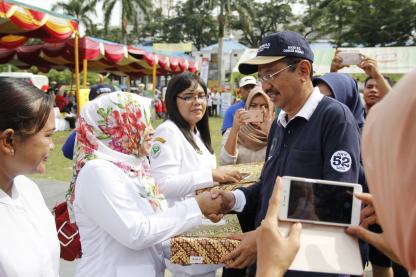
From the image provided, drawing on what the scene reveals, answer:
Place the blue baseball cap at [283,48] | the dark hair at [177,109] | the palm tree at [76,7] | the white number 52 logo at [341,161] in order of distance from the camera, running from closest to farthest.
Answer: the white number 52 logo at [341,161]
the blue baseball cap at [283,48]
the dark hair at [177,109]
the palm tree at [76,7]

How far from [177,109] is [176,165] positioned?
50cm

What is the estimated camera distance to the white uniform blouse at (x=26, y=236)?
156cm

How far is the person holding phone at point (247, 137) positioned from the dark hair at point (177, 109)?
24 cm

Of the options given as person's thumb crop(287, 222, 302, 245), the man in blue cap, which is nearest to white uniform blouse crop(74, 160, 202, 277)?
the man in blue cap

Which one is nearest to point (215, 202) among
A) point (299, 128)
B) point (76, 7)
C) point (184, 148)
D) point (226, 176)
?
point (226, 176)

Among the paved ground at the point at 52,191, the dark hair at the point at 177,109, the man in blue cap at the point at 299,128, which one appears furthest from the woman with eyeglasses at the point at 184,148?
the paved ground at the point at 52,191

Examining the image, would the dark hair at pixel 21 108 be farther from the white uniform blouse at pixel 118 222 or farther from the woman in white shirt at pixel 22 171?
the white uniform blouse at pixel 118 222

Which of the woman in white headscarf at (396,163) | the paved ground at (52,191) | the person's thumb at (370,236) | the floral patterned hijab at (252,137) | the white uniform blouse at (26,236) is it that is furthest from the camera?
the paved ground at (52,191)

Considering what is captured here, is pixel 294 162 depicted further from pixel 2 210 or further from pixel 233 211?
pixel 2 210

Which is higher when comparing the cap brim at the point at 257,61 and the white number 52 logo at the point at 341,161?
the cap brim at the point at 257,61

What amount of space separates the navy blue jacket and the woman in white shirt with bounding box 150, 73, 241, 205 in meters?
0.78

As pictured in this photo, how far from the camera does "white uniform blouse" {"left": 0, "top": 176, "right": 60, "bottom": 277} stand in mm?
1562

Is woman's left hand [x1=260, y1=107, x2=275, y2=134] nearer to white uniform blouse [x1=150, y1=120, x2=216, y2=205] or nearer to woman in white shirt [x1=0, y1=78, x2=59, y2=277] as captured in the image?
white uniform blouse [x1=150, y1=120, x2=216, y2=205]

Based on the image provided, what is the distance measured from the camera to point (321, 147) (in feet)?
6.03
